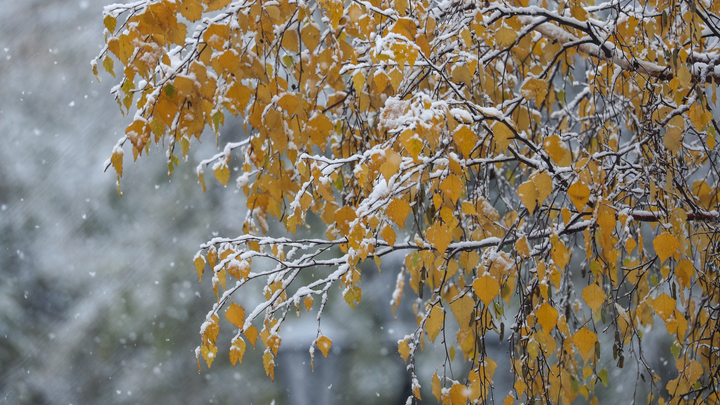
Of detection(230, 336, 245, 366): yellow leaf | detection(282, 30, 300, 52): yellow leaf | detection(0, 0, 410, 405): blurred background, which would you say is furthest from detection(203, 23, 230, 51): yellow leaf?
detection(0, 0, 410, 405): blurred background

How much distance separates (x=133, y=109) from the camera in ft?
12.6

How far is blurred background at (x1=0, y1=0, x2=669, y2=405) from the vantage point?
3615mm

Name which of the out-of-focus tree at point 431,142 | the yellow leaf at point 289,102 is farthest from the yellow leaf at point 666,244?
the yellow leaf at point 289,102

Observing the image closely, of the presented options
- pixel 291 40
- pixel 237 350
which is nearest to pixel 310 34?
pixel 291 40

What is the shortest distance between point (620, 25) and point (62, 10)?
4.03 m

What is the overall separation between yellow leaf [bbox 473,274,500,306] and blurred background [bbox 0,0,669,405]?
259cm

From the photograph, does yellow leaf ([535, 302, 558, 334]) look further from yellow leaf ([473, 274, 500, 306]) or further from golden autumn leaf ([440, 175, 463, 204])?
golden autumn leaf ([440, 175, 463, 204])

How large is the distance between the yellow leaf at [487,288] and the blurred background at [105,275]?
2.59 meters

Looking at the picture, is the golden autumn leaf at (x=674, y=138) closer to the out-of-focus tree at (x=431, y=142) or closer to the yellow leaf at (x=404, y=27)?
the out-of-focus tree at (x=431, y=142)

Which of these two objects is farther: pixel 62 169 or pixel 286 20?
pixel 62 169

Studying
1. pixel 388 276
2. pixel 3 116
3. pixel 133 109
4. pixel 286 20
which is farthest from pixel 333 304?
pixel 3 116

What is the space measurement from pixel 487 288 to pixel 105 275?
351cm

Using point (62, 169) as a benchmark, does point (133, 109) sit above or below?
above

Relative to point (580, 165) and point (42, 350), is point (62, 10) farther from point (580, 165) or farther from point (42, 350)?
point (580, 165)
